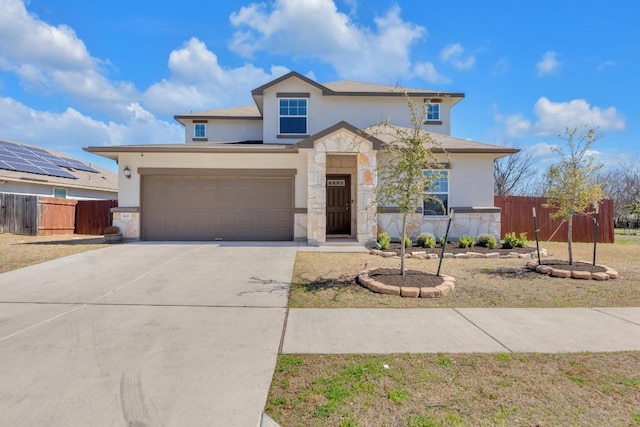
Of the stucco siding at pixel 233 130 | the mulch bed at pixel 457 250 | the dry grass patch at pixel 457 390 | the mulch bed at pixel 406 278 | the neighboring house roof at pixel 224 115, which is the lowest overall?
the dry grass patch at pixel 457 390

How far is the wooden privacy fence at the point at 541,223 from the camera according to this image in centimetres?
1573

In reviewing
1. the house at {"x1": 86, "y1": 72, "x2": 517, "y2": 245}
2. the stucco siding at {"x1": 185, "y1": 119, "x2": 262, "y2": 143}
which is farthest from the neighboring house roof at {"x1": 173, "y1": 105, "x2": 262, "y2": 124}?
the house at {"x1": 86, "y1": 72, "x2": 517, "y2": 245}

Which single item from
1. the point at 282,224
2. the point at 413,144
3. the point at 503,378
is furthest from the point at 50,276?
the point at 503,378

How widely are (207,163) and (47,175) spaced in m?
13.6

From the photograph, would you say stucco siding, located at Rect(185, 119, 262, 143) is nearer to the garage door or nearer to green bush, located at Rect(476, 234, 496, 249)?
the garage door

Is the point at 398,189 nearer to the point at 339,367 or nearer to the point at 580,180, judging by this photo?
the point at 339,367

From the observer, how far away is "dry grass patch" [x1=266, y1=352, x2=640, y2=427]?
8.96 ft

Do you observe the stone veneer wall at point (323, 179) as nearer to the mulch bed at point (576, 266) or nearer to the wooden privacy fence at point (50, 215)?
the mulch bed at point (576, 266)

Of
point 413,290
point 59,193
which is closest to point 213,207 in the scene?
point 413,290

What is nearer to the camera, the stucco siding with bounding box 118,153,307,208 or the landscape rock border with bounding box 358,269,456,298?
the landscape rock border with bounding box 358,269,456,298

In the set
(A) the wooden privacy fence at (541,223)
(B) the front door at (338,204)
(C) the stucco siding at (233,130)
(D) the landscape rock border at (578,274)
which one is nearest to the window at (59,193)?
(C) the stucco siding at (233,130)

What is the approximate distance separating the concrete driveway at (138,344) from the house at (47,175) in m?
14.2

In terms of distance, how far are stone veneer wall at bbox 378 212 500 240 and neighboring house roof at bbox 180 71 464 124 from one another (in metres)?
5.59

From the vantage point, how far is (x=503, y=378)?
3.33m
